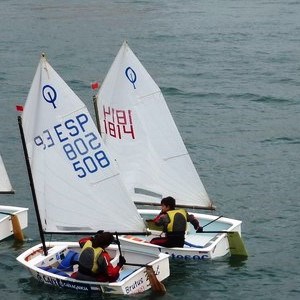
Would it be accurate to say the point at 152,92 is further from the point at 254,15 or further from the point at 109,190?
the point at 254,15

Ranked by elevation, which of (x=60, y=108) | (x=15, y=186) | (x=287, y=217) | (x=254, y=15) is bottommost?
(x=287, y=217)

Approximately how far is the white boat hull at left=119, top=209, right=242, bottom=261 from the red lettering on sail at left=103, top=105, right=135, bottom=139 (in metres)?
3.17

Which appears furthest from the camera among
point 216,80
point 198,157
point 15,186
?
point 216,80

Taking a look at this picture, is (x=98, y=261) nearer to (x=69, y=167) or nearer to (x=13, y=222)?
(x=69, y=167)

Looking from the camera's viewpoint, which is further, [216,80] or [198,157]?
[216,80]

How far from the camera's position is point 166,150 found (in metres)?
29.3

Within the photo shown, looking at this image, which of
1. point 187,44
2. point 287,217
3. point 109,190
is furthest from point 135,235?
point 187,44

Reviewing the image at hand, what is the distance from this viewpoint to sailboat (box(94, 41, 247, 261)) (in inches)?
1113

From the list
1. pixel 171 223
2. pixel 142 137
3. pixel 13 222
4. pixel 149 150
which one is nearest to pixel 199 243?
pixel 171 223

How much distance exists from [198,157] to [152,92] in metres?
13.8

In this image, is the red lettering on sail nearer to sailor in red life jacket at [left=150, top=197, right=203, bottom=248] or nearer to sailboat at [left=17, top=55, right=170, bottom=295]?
sailor in red life jacket at [left=150, top=197, right=203, bottom=248]

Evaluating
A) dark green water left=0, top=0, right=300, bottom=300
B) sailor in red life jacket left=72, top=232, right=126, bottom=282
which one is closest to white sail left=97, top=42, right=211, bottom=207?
dark green water left=0, top=0, right=300, bottom=300

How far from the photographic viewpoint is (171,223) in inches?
1041

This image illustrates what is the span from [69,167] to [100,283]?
347 centimetres
